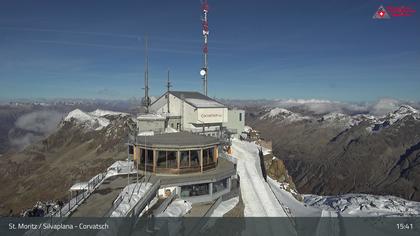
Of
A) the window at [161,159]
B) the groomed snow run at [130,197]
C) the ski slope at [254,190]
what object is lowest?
the ski slope at [254,190]

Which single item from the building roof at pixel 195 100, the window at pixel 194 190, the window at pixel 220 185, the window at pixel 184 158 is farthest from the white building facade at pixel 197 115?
the window at pixel 194 190

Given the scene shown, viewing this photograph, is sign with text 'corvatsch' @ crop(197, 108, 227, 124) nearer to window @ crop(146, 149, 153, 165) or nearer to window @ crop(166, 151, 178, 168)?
window @ crop(146, 149, 153, 165)

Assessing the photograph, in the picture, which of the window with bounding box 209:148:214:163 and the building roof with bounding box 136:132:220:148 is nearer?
the building roof with bounding box 136:132:220:148

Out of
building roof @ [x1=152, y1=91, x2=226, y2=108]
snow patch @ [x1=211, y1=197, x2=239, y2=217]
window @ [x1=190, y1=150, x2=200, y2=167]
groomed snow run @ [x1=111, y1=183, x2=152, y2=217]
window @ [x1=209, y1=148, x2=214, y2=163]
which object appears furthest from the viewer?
building roof @ [x1=152, y1=91, x2=226, y2=108]

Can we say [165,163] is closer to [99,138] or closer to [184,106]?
[184,106]

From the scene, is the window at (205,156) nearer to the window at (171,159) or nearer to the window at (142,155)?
the window at (171,159)

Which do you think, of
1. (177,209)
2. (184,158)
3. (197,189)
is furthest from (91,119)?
(177,209)

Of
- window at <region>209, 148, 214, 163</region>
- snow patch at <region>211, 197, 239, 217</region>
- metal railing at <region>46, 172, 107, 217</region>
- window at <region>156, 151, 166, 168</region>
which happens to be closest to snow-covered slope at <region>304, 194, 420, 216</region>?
snow patch at <region>211, 197, 239, 217</region>
